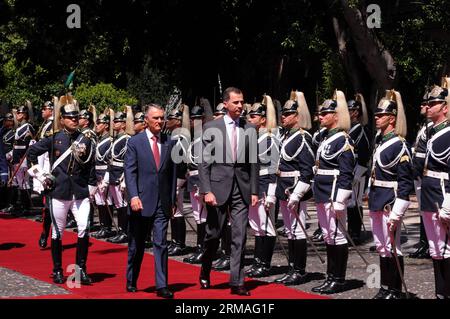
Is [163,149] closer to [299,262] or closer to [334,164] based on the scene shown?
[334,164]

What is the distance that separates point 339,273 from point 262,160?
3.00 metres

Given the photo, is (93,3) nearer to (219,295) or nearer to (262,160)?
(262,160)

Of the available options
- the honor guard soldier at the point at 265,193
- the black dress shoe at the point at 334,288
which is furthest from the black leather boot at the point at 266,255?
the black dress shoe at the point at 334,288

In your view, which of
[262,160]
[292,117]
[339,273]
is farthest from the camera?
[262,160]

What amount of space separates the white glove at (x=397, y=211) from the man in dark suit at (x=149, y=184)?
251cm

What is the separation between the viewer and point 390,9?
1058 inches

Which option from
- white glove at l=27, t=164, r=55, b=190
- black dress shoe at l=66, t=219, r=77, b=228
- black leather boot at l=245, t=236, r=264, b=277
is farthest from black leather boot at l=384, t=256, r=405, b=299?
black dress shoe at l=66, t=219, r=77, b=228

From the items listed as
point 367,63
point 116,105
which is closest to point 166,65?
point 367,63

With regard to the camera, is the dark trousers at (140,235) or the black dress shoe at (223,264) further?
the black dress shoe at (223,264)

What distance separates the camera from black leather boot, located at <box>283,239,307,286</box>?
12180 millimetres

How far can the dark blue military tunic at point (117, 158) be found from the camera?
671 inches

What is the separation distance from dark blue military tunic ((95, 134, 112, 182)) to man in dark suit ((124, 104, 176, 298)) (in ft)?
21.1

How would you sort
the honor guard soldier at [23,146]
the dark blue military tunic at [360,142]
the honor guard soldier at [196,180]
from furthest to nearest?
1. the honor guard soldier at [23,146]
2. the dark blue military tunic at [360,142]
3. the honor guard soldier at [196,180]

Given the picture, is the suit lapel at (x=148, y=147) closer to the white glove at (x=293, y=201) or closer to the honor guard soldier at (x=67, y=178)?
the honor guard soldier at (x=67, y=178)
